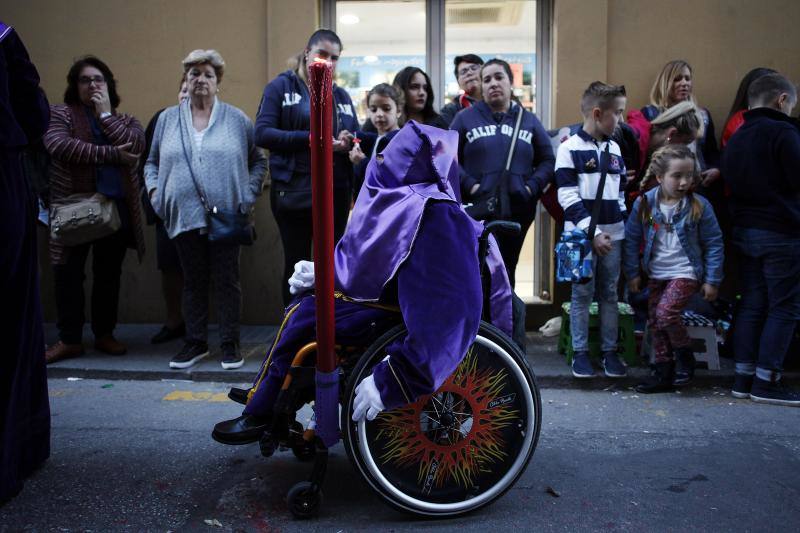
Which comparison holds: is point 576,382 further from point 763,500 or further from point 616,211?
point 763,500

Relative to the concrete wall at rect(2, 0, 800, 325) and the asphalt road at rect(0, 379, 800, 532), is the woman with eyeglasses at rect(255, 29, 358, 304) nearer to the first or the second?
the concrete wall at rect(2, 0, 800, 325)

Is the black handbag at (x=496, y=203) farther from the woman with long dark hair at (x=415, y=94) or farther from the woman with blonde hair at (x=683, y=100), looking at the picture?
the woman with blonde hair at (x=683, y=100)

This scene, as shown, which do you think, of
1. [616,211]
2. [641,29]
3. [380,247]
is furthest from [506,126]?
[380,247]

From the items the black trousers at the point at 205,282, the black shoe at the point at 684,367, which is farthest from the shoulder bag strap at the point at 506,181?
the black trousers at the point at 205,282

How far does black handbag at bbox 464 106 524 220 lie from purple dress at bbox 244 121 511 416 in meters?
1.81

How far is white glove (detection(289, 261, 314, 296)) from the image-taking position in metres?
3.21

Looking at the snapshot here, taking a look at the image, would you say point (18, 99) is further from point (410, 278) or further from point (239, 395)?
point (410, 278)

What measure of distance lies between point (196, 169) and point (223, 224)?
43cm

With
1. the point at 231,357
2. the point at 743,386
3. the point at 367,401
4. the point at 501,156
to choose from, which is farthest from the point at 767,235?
the point at 231,357

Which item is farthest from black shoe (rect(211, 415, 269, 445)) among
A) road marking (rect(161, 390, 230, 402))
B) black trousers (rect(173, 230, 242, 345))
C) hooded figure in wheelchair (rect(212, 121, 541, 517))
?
black trousers (rect(173, 230, 242, 345))

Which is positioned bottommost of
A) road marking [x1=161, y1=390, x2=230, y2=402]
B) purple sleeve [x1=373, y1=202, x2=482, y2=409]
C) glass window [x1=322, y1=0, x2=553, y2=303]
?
road marking [x1=161, y1=390, x2=230, y2=402]

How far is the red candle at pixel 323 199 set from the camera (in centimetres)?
253

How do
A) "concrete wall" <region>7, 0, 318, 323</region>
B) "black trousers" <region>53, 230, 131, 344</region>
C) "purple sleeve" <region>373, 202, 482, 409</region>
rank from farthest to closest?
"concrete wall" <region>7, 0, 318, 323</region>, "black trousers" <region>53, 230, 131, 344</region>, "purple sleeve" <region>373, 202, 482, 409</region>

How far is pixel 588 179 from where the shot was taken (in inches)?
194
